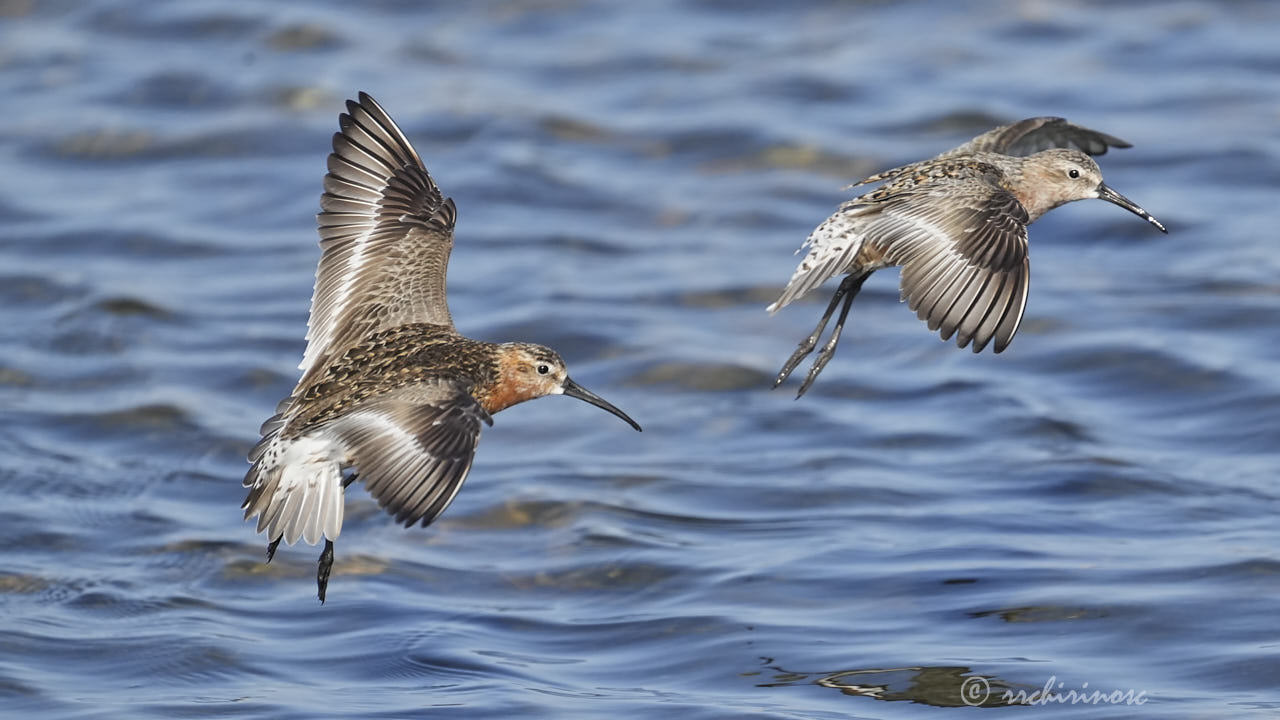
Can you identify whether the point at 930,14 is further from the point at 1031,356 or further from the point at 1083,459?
the point at 1083,459

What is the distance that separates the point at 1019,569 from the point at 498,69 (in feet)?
36.6

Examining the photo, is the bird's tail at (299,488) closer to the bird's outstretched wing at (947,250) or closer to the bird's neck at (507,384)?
the bird's neck at (507,384)

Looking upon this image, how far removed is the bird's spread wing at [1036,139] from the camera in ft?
37.9

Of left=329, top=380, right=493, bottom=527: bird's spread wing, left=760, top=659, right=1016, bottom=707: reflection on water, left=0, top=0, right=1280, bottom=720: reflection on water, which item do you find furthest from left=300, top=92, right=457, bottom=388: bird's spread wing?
left=760, top=659, right=1016, bottom=707: reflection on water

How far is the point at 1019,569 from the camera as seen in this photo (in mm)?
12578

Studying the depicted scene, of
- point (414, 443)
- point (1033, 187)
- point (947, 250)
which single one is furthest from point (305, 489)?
point (1033, 187)

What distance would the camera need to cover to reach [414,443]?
28.5 ft

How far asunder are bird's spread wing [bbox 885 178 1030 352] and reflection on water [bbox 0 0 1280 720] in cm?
243

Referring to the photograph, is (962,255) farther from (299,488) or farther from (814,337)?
(299,488)

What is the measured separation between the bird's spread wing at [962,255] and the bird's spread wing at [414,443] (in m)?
2.31

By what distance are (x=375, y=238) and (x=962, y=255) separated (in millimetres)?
3237

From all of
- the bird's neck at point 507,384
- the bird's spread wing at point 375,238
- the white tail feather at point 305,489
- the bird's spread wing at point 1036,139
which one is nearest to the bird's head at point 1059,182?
the bird's spread wing at point 1036,139

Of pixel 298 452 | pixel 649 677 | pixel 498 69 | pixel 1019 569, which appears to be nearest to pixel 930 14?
pixel 498 69

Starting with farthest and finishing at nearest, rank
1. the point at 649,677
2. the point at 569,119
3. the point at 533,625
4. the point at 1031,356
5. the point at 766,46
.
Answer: the point at 766,46, the point at 569,119, the point at 1031,356, the point at 533,625, the point at 649,677
